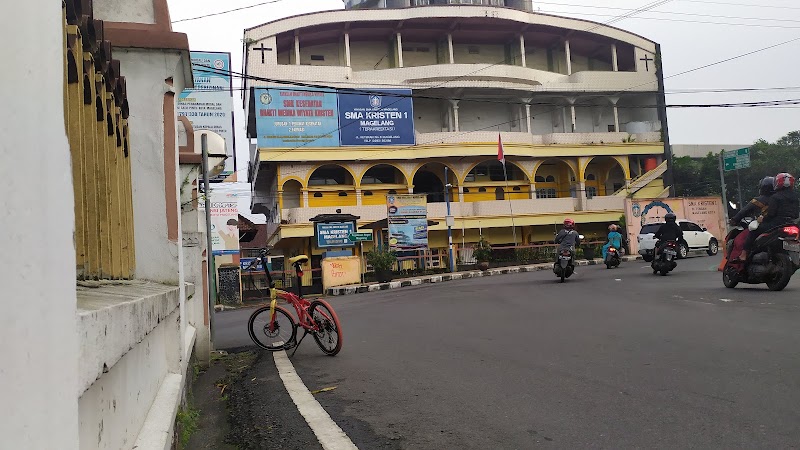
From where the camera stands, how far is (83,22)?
1.79m

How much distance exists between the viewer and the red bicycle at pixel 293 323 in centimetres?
666

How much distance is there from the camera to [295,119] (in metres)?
30.7

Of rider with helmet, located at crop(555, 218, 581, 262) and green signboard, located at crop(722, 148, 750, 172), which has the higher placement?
green signboard, located at crop(722, 148, 750, 172)

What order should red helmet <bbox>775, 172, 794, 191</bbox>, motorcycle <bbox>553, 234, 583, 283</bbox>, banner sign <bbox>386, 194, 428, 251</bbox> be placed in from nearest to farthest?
red helmet <bbox>775, 172, 794, 191</bbox>, motorcycle <bbox>553, 234, 583, 283</bbox>, banner sign <bbox>386, 194, 428, 251</bbox>

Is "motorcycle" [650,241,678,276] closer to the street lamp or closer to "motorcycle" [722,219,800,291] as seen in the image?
"motorcycle" [722,219,800,291]

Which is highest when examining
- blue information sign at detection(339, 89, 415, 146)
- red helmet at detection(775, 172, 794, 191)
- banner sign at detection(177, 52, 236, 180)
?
blue information sign at detection(339, 89, 415, 146)

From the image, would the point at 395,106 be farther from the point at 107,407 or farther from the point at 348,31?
the point at 107,407

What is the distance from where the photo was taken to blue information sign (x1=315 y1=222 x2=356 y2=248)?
22406 mm

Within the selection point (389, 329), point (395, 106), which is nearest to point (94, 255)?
point (389, 329)

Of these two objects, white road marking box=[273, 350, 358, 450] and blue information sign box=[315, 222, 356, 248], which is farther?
blue information sign box=[315, 222, 356, 248]

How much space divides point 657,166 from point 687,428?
3652 cm

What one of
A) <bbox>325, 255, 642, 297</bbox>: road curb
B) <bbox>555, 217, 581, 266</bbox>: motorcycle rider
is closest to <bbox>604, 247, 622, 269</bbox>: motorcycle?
<bbox>555, 217, 581, 266</bbox>: motorcycle rider

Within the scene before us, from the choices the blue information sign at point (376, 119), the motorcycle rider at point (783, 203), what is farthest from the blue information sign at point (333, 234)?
the motorcycle rider at point (783, 203)

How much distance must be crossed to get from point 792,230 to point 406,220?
1549cm
